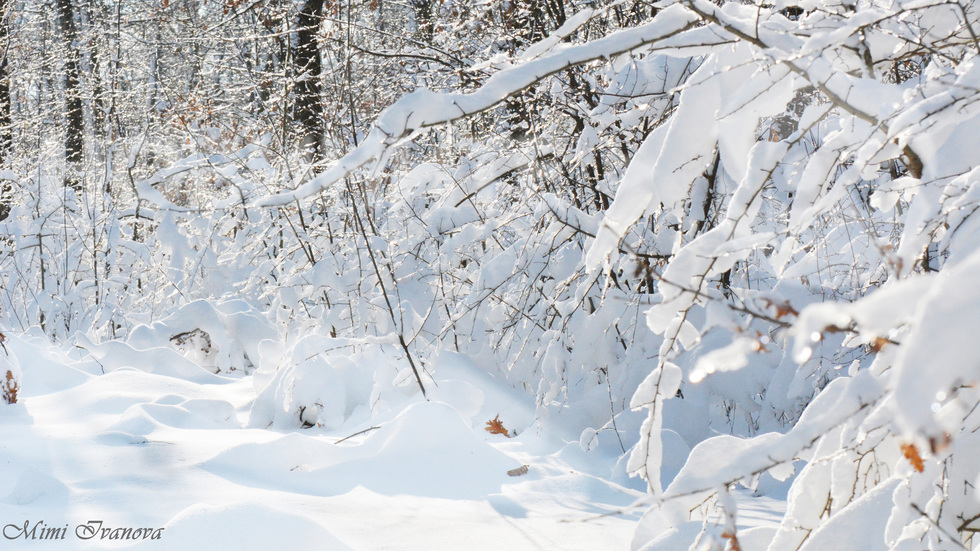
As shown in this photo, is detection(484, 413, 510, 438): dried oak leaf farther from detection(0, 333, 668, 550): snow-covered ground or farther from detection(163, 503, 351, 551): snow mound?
detection(163, 503, 351, 551): snow mound

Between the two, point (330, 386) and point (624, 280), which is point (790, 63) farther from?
point (330, 386)

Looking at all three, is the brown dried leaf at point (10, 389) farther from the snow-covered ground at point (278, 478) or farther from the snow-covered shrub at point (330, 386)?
the snow-covered shrub at point (330, 386)

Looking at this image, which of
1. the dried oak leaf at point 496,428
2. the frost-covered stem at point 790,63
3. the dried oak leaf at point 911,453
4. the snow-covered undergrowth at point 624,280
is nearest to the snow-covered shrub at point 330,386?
the snow-covered undergrowth at point 624,280

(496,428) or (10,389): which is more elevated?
(10,389)

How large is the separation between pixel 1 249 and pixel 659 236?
5881mm

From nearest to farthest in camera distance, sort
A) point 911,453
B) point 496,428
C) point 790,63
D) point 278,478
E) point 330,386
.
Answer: point 911,453, point 790,63, point 278,478, point 496,428, point 330,386

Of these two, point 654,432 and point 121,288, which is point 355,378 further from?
point 121,288

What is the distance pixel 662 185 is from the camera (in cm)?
118

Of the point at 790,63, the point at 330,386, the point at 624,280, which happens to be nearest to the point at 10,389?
the point at 330,386

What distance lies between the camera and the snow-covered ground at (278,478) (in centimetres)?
173

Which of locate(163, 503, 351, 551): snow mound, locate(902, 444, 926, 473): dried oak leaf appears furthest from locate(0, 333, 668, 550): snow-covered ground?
locate(902, 444, 926, 473): dried oak leaf

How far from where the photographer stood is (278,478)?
222cm

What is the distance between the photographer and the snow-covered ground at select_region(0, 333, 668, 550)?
5.68 feet

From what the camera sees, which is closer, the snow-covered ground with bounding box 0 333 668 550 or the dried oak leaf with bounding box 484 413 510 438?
the snow-covered ground with bounding box 0 333 668 550
